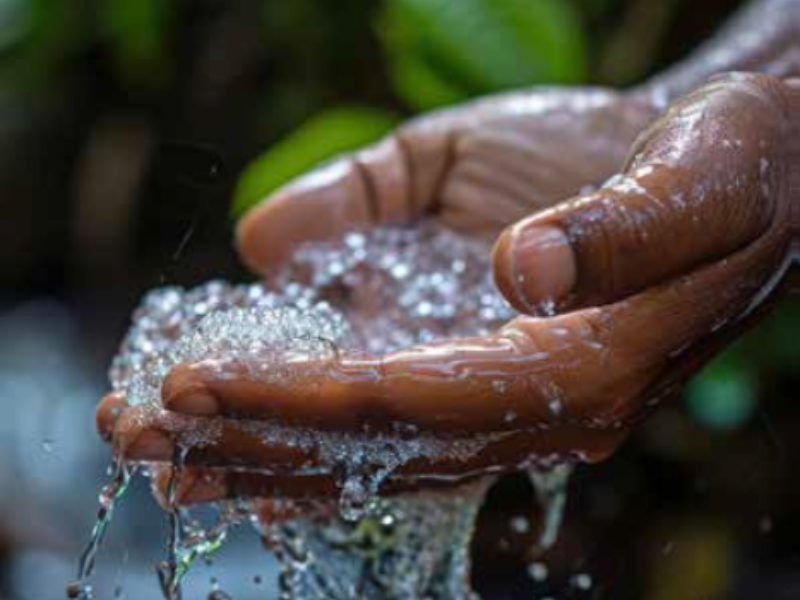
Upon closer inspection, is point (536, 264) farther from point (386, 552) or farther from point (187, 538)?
point (386, 552)

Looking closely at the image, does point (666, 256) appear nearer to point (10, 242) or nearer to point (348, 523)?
point (348, 523)

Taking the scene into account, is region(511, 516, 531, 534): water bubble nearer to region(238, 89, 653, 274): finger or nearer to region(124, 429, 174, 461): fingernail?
region(238, 89, 653, 274): finger

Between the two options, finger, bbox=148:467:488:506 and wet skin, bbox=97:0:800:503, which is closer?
wet skin, bbox=97:0:800:503

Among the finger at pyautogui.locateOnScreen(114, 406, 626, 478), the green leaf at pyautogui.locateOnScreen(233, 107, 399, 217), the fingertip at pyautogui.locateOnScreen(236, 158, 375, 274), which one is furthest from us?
the green leaf at pyautogui.locateOnScreen(233, 107, 399, 217)

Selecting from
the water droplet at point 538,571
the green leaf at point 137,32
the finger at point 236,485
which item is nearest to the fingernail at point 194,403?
the finger at point 236,485

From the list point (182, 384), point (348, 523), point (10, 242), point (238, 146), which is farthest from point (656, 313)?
point (10, 242)

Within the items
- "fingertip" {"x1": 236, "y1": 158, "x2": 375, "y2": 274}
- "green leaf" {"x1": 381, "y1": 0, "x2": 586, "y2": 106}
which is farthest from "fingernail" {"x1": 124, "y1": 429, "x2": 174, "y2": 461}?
"green leaf" {"x1": 381, "y1": 0, "x2": 586, "y2": 106}
